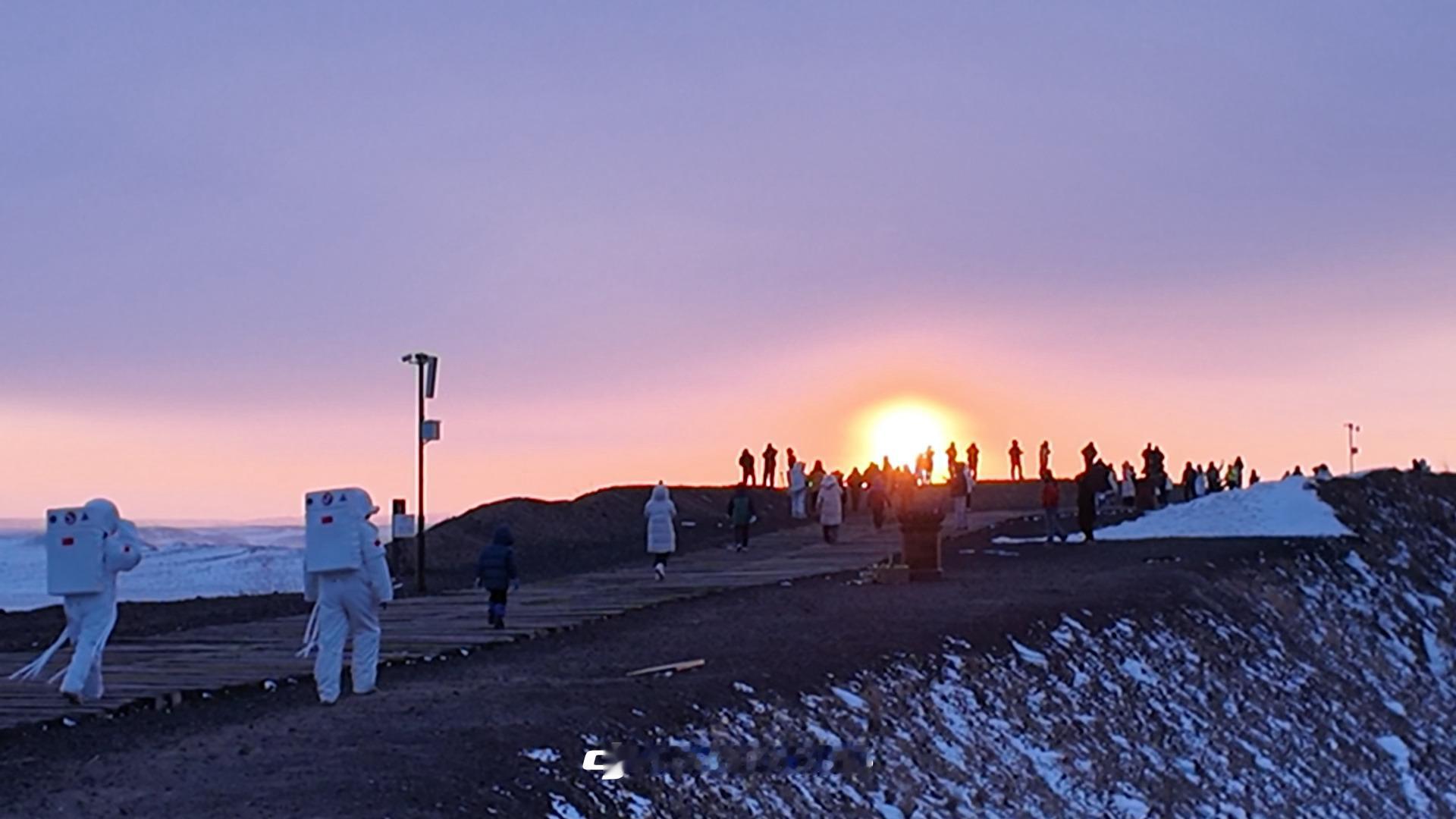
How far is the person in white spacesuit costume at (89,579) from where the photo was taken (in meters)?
17.0

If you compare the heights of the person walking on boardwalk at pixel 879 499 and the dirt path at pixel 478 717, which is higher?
the person walking on boardwalk at pixel 879 499

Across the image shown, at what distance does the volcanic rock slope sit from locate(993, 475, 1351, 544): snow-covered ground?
591 centimetres

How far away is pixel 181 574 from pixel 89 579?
45248 mm

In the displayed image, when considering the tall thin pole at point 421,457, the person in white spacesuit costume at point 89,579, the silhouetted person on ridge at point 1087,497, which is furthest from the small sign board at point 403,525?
the person in white spacesuit costume at point 89,579

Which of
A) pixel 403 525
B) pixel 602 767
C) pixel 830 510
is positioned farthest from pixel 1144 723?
pixel 830 510

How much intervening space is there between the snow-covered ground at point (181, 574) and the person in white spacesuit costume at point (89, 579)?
23278mm

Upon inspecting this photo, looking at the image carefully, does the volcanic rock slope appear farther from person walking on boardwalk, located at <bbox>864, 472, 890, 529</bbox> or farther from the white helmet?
person walking on boardwalk, located at <bbox>864, 472, 890, 529</bbox>

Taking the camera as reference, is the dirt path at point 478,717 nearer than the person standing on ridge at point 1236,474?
Yes

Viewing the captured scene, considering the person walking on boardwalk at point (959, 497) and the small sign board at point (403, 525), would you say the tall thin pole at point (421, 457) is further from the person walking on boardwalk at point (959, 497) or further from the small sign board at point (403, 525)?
the person walking on boardwalk at point (959, 497)

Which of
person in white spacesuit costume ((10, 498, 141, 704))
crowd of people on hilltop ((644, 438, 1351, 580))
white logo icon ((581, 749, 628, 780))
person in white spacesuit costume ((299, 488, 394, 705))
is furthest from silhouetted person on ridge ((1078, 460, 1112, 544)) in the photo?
white logo icon ((581, 749, 628, 780))

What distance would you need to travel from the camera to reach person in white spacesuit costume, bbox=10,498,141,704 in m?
17.0

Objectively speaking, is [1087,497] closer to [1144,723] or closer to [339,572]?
[1144,723]

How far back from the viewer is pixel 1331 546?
39625 millimetres

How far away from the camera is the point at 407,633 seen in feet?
78.6
